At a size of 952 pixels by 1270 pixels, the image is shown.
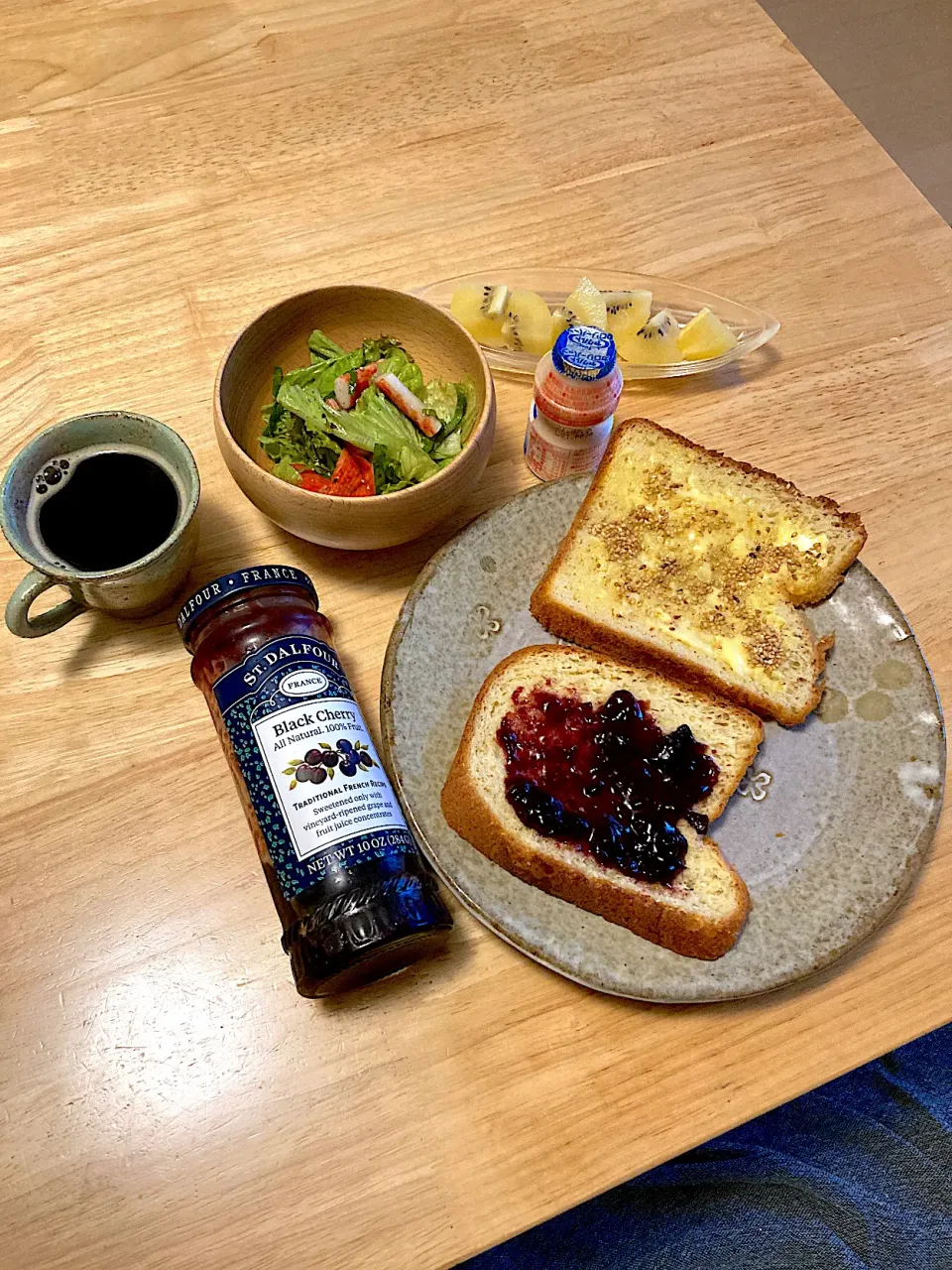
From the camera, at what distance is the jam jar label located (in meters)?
1.12

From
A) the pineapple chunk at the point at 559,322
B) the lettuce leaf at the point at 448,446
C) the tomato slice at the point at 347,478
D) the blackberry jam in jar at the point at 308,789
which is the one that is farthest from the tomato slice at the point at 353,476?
the pineapple chunk at the point at 559,322

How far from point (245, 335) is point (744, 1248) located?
1.76 metres

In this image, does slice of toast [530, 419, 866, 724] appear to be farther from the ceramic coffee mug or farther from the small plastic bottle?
the ceramic coffee mug

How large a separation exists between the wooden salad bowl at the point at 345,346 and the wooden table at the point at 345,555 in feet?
0.49

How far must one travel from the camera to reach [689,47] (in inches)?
83.1

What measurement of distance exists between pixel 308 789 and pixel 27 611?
1.58 feet

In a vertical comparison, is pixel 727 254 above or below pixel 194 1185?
above

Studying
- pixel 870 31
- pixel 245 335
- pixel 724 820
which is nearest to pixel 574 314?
pixel 245 335

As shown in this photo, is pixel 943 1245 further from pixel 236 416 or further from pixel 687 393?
pixel 236 416

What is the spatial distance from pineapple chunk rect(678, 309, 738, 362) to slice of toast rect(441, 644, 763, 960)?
0.67 m

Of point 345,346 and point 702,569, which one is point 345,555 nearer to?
point 345,346

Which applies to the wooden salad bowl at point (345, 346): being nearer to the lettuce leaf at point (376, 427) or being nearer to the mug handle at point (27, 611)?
the lettuce leaf at point (376, 427)

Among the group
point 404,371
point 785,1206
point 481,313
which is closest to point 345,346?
point 404,371

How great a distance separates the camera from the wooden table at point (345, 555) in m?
1.12
